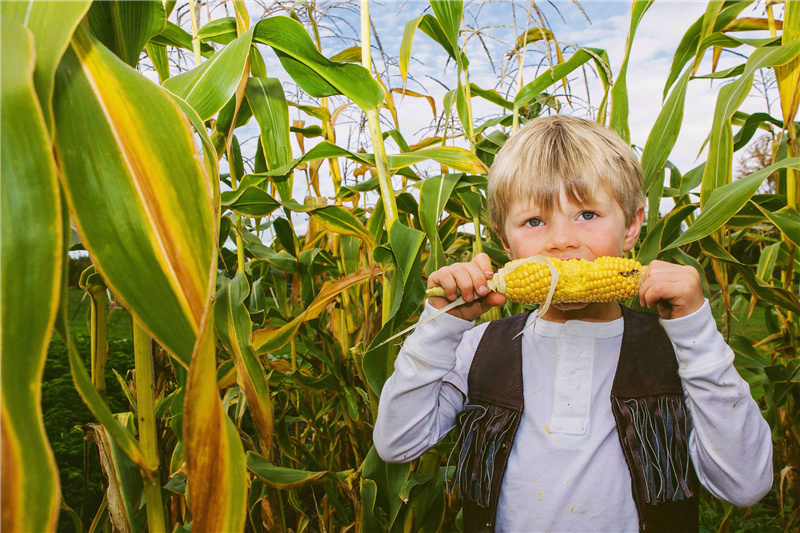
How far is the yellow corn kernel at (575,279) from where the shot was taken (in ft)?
3.11

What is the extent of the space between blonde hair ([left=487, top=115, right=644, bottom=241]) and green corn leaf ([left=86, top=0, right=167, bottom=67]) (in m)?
0.77

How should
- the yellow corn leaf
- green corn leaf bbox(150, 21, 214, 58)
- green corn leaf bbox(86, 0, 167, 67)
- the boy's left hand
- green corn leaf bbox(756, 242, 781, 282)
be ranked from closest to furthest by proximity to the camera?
green corn leaf bbox(86, 0, 167, 67)
the boy's left hand
the yellow corn leaf
green corn leaf bbox(150, 21, 214, 58)
green corn leaf bbox(756, 242, 781, 282)

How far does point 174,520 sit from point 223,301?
37.6 inches

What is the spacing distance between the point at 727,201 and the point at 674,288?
0.28 metres

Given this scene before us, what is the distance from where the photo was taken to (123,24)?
802 mm

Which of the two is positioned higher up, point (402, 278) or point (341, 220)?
point (341, 220)

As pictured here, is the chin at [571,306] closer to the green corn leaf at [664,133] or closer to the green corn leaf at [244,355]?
the green corn leaf at [664,133]

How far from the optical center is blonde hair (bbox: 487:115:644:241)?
1.11 m

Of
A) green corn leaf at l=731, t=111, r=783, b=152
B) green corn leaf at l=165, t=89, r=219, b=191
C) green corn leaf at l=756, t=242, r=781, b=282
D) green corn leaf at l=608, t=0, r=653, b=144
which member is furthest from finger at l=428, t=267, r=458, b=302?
green corn leaf at l=756, t=242, r=781, b=282

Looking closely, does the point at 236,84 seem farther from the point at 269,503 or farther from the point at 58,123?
the point at 269,503

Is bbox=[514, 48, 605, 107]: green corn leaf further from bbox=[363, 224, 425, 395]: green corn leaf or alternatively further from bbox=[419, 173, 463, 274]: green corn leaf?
bbox=[363, 224, 425, 395]: green corn leaf

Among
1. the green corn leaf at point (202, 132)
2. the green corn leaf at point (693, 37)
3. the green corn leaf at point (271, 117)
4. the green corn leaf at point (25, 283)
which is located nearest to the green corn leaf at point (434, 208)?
the green corn leaf at point (271, 117)

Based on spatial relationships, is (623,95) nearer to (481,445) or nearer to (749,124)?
(749,124)

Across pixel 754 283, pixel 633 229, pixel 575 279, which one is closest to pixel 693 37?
pixel 633 229
